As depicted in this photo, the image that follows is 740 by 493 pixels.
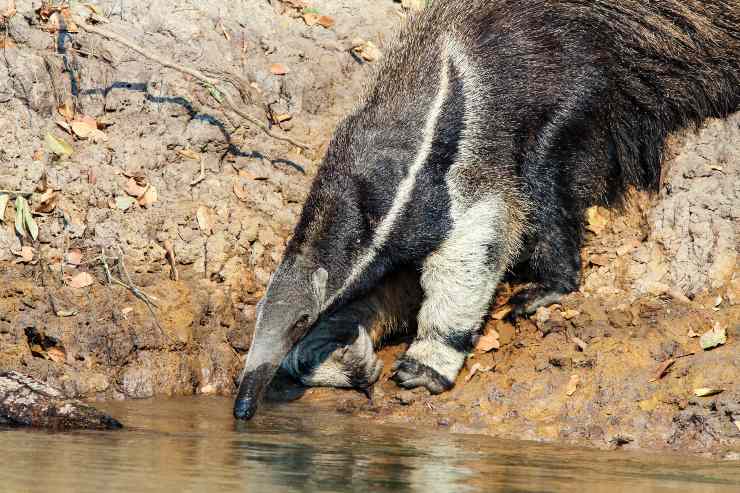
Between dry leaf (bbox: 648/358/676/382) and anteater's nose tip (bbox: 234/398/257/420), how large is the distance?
296 centimetres

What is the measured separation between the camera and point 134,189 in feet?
34.8

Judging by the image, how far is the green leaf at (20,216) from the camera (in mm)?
9852

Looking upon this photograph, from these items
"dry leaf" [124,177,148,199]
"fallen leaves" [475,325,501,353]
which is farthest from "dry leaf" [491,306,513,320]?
"dry leaf" [124,177,148,199]

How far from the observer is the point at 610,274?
9805 mm

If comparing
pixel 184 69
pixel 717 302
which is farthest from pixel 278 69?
pixel 717 302

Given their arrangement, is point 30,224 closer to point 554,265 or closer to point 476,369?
point 476,369

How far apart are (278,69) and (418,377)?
3.95m

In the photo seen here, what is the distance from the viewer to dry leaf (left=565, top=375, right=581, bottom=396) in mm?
8852

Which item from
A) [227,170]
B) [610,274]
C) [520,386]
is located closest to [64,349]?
[227,170]

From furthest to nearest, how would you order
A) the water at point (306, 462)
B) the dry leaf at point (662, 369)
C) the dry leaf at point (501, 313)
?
the dry leaf at point (501, 313)
the dry leaf at point (662, 369)
the water at point (306, 462)

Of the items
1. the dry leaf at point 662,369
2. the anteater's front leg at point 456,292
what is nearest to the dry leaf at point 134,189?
the anteater's front leg at point 456,292

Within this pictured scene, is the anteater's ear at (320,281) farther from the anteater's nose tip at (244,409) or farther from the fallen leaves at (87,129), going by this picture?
the fallen leaves at (87,129)

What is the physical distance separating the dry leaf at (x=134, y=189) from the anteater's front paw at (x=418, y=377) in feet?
9.56

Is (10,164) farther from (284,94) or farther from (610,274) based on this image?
(610,274)
